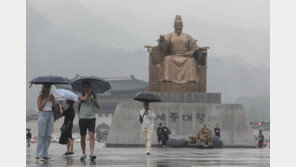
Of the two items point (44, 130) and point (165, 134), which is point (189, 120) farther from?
point (44, 130)

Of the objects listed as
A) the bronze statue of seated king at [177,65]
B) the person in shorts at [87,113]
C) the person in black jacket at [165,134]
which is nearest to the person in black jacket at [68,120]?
the person in shorts at [87,113]

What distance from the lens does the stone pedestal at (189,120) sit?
17.4 m

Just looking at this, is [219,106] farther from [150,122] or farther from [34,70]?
[34,70]

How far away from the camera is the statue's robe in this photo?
60.5 feet

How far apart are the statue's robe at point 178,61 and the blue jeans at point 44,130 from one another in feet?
32.6

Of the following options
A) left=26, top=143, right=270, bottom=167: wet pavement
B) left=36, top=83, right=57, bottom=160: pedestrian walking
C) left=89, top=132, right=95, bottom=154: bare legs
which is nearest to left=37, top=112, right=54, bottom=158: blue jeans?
left=36, top=83, right=57, bottom=160: pedestrian walking

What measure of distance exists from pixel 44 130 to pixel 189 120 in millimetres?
9576

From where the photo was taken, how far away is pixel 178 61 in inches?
728

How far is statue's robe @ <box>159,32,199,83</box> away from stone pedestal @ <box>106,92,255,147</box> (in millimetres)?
1065

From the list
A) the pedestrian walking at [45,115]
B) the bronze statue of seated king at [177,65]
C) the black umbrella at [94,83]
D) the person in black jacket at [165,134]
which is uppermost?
the bronze statue of seated king at [177,65]

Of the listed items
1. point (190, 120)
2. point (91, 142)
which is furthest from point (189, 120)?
point (91, 142)

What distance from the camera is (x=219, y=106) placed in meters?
17.8

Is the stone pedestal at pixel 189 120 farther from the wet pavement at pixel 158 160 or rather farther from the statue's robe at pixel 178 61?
the wet pavement at pixel 158 160

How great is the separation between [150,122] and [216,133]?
639 centimetres
